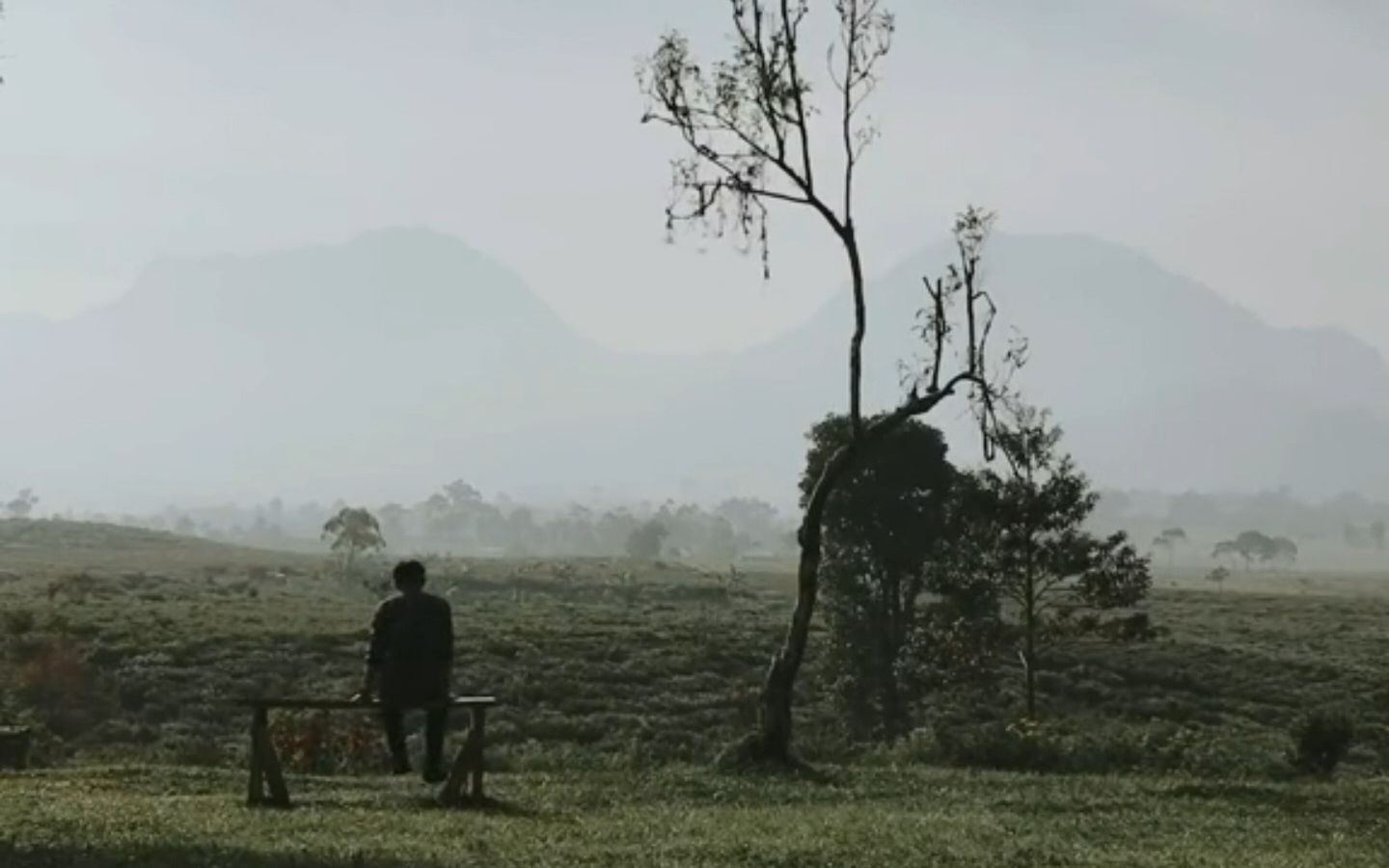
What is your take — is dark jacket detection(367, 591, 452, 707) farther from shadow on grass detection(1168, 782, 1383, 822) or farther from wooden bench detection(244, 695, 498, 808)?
shadow on grass detection(1168, 782, 1383, 822)

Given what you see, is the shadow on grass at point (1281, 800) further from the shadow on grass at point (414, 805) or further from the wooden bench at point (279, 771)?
the wooden bench at point (279, 771)

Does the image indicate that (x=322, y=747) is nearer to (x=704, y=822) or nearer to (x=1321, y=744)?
(x=704, y=822)

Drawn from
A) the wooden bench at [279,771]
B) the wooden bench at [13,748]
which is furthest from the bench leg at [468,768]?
the wooden bench at [13,748]

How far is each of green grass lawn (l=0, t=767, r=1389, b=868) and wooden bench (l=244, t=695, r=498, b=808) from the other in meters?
0.39

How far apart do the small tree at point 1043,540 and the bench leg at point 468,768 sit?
1163 inches

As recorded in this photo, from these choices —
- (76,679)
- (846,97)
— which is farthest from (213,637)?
(846,97)

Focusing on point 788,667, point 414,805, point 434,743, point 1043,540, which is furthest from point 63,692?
point 414,805

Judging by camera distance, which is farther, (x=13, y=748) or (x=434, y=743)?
(x=13, y=748)

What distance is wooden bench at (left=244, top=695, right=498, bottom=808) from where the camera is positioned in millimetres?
21359

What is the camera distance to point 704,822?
20797 mm

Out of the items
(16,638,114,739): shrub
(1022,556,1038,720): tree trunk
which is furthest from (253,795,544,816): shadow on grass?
(16,638,114,739): shrub

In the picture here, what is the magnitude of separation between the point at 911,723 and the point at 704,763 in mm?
25393

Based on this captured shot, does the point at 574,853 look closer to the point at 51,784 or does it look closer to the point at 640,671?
the point at 51,784

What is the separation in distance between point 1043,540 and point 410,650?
31.3 m
